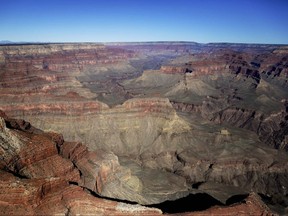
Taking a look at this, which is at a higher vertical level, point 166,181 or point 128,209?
point 128,209

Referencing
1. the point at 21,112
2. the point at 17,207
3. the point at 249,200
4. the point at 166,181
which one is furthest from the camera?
the point at 21,112

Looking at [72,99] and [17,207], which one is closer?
[17,207]

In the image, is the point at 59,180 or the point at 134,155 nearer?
the point at 59,180

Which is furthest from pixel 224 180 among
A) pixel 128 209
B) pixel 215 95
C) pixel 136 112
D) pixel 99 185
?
pixel 215 95

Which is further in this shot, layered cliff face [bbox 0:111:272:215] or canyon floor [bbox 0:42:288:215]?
canyon floor [bbox 0:42:288:215]

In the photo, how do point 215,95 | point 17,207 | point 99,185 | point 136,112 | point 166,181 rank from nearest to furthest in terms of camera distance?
1. point 17,207
2. point 99,185
3. point 166,181
4. point 136,112
5. point 215,95

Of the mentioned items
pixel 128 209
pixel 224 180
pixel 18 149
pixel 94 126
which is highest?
pixel 18 149

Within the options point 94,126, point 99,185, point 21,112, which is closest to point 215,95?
point 94,126

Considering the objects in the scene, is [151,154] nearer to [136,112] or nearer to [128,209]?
[136,112]

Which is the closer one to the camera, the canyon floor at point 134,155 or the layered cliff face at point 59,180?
the layered cliff face at point 59,180

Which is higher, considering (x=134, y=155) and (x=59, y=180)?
(x=59, y=180)
